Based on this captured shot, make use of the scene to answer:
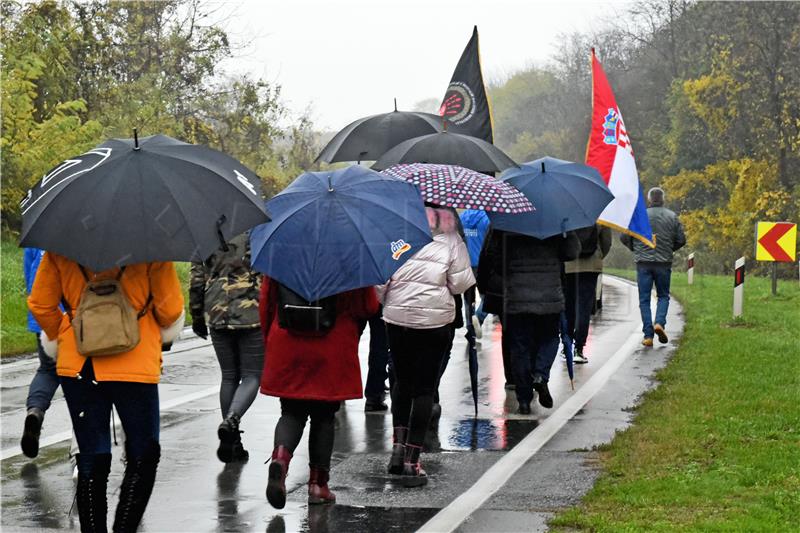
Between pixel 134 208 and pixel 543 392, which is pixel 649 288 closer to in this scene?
pixel 543 392

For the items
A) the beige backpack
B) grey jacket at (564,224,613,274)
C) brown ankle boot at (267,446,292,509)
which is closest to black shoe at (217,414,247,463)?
brown ankle boot at (267,446,292,509)

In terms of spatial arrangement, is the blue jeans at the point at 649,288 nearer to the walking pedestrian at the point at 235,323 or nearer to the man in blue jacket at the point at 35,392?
the walking pedestrian at the point at 235,323

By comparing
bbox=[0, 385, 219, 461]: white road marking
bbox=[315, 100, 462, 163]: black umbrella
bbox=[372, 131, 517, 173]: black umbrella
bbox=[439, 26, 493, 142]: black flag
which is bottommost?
bbox=[0, 385, 219, 461]: white road marking

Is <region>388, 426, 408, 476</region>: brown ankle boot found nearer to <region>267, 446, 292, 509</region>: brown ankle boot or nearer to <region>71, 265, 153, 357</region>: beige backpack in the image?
<region>267, 446, 292, 509</region>: brown ankle boot

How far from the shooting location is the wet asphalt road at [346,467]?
276 inches

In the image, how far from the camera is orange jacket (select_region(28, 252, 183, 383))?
5.66 meters

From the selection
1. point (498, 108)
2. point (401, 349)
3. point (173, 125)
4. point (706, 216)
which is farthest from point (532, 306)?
point (498, 108)

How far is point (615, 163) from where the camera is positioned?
12.9 m

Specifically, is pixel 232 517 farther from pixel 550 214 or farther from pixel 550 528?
pixel 550 214

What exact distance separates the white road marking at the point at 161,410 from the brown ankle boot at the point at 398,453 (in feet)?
7.57

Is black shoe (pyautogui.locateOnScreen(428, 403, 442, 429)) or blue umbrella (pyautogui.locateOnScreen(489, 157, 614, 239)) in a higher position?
blue umbrella (pyautogui.locateOnScreen(489, 157, 614, 239))

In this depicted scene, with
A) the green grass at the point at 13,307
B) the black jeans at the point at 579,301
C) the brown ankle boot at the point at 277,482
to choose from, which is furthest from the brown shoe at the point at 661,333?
the brown ankle boot at the point at 277,482

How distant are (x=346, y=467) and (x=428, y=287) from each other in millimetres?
1326

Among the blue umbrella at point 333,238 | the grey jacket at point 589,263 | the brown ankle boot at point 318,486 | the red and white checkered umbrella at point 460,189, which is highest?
the red and white checkered umbrella at point 460,189
